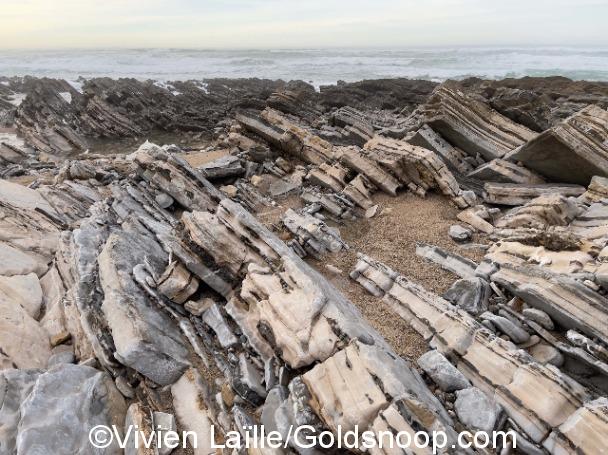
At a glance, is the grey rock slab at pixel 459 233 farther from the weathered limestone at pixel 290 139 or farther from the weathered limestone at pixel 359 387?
the weathered limestone at pixel 290 139

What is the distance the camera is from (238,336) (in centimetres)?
670

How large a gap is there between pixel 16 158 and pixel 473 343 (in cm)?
2727

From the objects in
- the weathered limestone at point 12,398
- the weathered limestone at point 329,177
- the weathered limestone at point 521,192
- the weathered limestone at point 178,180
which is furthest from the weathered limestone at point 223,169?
the weathered limestone at point 12,398

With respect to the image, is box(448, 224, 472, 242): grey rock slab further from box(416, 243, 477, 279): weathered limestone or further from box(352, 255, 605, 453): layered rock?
box(352, 255, 605, 453): layered rock

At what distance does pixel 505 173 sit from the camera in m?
13.0

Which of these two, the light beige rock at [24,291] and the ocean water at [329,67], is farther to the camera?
the ocean water at [329,67]

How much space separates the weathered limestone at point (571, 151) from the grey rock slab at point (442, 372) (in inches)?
347

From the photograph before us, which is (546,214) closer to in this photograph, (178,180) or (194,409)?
(194,409)

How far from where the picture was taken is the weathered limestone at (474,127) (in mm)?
14672

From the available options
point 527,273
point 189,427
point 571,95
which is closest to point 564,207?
point 527,273

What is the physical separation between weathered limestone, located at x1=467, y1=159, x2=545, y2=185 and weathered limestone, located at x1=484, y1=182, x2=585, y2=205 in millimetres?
479

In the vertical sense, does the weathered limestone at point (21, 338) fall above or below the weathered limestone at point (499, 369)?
below

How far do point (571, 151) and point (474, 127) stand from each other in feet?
14.1

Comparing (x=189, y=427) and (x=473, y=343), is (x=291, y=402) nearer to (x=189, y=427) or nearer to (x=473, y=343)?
(x=189, y=427)
